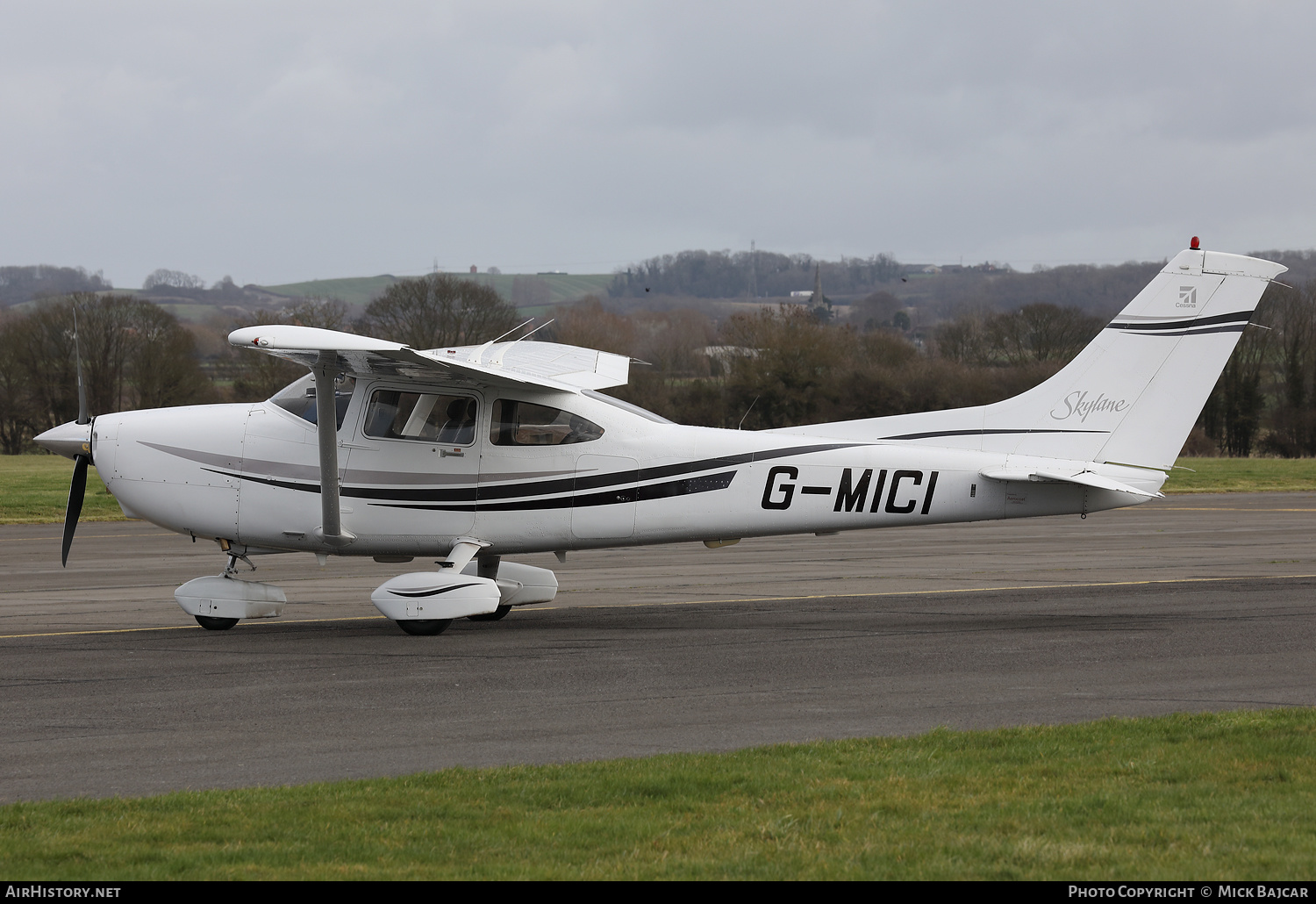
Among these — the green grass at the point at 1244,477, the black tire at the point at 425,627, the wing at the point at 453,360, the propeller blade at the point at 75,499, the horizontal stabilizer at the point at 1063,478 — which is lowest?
the green grass at the point at 1244,477

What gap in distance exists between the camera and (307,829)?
19.5 feet

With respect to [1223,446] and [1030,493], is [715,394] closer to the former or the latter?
[1223,446]

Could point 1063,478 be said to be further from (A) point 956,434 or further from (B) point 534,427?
(B) point 534,427

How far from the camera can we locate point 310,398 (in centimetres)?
1295

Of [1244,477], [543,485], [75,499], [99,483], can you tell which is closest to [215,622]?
[75,499]

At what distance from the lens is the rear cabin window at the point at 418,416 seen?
1273 cm

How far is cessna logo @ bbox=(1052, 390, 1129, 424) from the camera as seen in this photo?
12.7 metres

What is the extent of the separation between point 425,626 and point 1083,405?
6810 millimetres

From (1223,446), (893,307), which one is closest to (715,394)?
(1223,446)

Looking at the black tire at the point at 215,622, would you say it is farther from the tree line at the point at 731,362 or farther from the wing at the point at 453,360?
the tree line at the point at 731,362

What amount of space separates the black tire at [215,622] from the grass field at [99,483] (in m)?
18.1

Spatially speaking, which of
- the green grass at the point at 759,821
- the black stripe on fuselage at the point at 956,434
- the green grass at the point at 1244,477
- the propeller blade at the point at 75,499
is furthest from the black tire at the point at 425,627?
the green grass at the point at 1244,477

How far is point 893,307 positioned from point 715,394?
6958 centimetres

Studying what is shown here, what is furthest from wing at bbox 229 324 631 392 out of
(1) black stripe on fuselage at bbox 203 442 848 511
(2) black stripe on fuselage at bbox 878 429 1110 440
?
(2) black stripe on fuselage at bbox 878 429 1110 440
